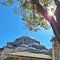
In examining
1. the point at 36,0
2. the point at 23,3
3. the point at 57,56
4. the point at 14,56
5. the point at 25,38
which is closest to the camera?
the point at 36,0

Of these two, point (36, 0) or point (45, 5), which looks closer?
point (36, 0)

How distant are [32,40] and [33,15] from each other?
50060mm

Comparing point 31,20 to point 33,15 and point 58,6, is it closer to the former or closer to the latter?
point 33,15

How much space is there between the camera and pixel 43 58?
35.9 metres

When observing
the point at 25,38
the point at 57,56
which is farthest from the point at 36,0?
the point at 25,38

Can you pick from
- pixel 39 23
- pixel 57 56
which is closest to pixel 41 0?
pixel 39 23

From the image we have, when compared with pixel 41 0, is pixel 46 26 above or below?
below

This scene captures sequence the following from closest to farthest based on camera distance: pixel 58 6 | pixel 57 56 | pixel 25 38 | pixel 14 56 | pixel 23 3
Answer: pixel 58 6 → pixel 23 3 → pixel 14 56 → pixel 57 56 → pixel 25 38

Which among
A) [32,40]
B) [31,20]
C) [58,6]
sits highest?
[32,40]

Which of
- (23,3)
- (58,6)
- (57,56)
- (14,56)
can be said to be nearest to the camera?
(58,6)

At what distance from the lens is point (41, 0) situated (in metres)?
11.2

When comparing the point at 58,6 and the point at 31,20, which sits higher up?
the point at 31,20

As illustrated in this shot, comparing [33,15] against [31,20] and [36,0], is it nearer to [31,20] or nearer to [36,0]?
[31,20]

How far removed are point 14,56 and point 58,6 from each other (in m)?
26.4
